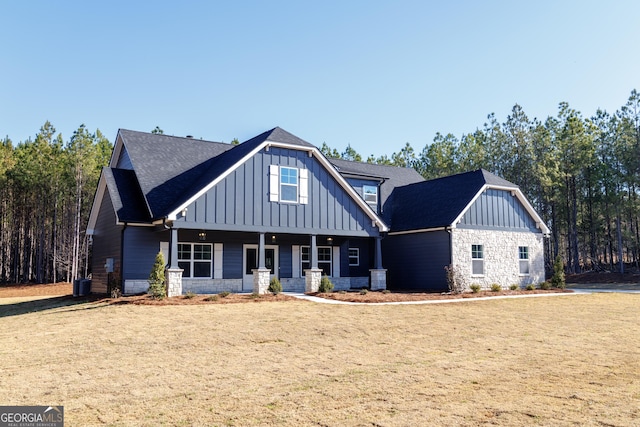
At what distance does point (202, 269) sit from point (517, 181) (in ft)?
105

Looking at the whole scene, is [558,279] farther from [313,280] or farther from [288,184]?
[288,184]

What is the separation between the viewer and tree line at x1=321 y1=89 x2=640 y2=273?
1500 inches

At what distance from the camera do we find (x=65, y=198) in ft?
133

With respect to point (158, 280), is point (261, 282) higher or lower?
lower

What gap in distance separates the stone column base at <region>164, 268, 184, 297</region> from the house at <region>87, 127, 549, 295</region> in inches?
1.6

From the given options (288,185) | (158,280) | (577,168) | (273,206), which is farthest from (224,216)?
(577,168)

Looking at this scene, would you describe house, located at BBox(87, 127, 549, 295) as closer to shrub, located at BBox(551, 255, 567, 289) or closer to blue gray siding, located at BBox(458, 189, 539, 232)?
blue gray siding, located at BBox(458, 189, 539, 232)

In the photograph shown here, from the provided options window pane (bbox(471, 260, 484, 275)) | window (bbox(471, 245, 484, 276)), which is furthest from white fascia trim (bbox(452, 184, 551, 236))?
window pane (bbox(471, 260, 484, 275))

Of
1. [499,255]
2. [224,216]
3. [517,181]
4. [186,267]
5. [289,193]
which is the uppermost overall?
[517,181]

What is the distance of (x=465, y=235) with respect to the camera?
2402 centimetres

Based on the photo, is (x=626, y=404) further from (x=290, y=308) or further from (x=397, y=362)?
(x=290, y=308)

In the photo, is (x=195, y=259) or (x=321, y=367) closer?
(x=321, y=367)

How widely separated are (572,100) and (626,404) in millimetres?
43920

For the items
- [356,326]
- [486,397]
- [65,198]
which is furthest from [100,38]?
[65,198]
